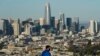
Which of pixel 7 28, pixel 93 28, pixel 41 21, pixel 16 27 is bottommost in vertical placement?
pixel 93 28

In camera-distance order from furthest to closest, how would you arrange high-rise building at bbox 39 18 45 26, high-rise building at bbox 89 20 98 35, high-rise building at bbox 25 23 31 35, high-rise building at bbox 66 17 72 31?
high-rise building at bbox 66 17 72 31 < high-rise building at bbox 39 18 45 26 < high-rise building at bbox 89 20 98 35 < high-rise building at bbox 25 23 31 35

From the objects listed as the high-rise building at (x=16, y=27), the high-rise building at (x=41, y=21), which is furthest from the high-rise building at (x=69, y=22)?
the high-rise building at (x=16, y=27)

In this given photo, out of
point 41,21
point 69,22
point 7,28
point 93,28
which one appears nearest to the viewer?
point 7,28

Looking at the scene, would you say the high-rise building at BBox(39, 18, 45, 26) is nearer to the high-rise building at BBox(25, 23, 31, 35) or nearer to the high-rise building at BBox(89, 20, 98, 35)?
the high-rise building at BBox(89, 20, 98, 35)

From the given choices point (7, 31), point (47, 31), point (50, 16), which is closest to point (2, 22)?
point (7, 31)

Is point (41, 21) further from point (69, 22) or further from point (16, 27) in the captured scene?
point (16, 27)

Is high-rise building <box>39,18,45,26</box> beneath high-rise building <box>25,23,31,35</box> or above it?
above

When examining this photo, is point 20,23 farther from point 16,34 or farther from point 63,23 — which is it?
point 63,23

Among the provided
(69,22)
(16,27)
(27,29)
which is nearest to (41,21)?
(69,22)

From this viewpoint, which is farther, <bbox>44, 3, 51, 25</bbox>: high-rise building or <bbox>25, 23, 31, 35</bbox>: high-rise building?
<bbox>44, 3, 51, 25</bbox>: high-rise building

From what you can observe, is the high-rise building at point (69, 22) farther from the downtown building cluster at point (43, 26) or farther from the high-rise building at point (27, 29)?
the high-rise building at point (27, 29)

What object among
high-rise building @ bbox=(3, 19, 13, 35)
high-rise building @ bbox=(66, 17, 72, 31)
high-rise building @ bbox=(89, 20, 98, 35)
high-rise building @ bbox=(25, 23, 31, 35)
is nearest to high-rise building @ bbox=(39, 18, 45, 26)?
high-rise building @ bbox=(66, 17, 72, 31)
